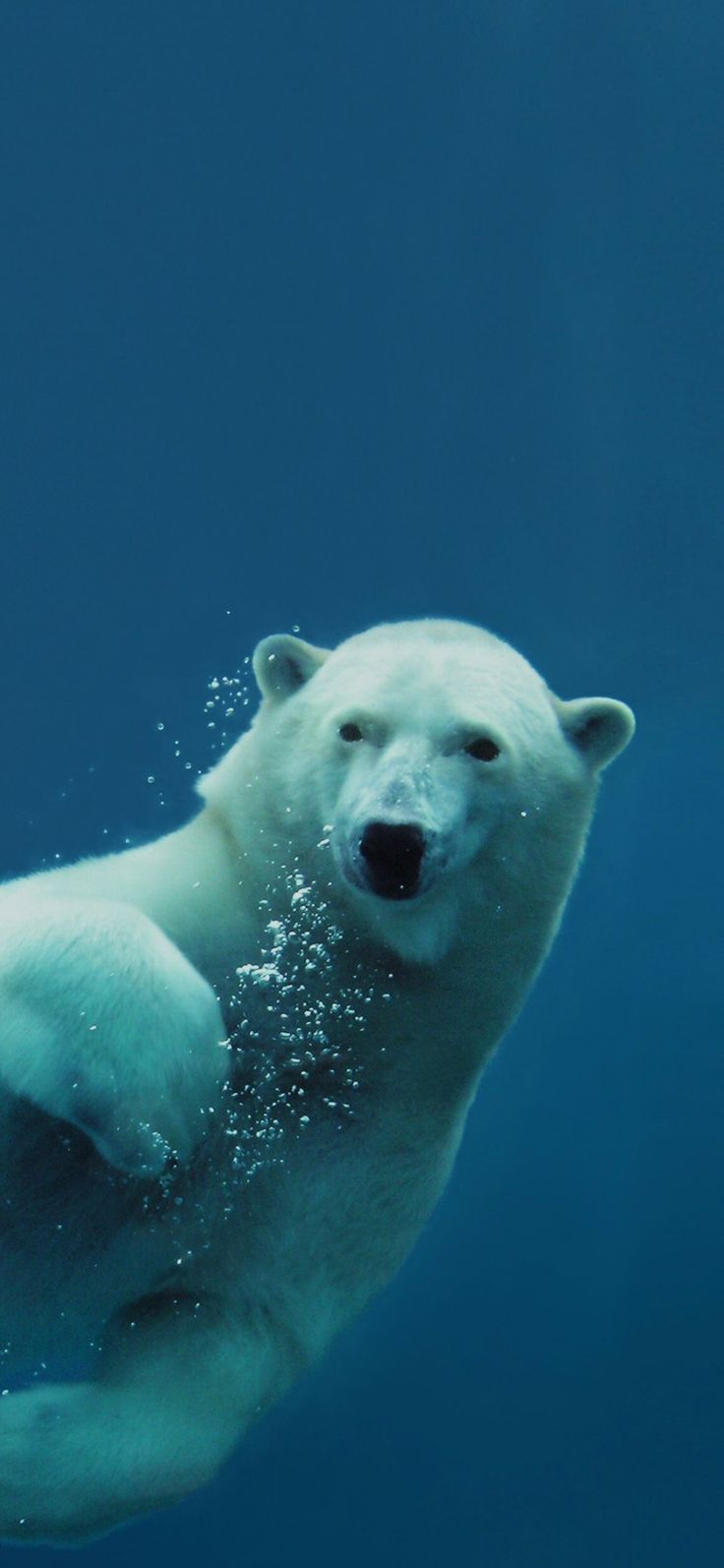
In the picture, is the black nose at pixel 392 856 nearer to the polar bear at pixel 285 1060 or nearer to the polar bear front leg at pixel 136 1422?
the polar bear at pixel 285 1060

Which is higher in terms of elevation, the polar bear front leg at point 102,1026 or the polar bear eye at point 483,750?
the polar bear eye at point 483,750

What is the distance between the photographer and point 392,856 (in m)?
2.04

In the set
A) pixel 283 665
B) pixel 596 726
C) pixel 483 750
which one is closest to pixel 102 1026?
pixel 483 750

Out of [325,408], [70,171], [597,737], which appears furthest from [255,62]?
[597,737]

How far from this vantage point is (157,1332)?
97.0 inches

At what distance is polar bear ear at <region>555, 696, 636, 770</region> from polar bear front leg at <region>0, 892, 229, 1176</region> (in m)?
1.04

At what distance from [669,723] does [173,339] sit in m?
2.13

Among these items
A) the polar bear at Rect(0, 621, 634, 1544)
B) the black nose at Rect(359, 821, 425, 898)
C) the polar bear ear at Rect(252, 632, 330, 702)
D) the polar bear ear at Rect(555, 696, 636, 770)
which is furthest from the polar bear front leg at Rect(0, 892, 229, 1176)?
the polar bear ear at Rect(555, 696, 636, 770)

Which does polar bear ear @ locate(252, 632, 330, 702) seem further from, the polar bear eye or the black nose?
the black nose

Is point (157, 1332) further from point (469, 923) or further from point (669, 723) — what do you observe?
point (669, 723)

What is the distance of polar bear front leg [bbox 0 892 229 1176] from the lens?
1.93 metres

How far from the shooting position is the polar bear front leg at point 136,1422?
7.39 feet

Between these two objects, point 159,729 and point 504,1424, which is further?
point 504,1424

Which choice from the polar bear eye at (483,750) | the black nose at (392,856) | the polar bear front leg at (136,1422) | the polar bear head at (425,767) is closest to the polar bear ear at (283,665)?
the polar bear head at (425,767)
